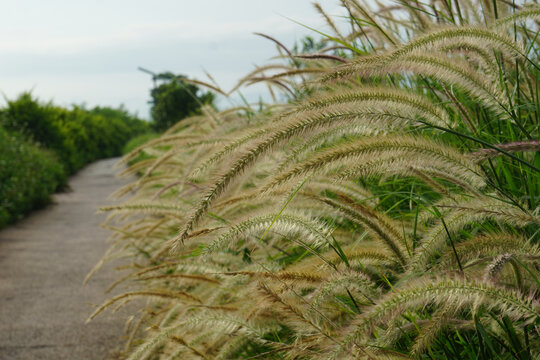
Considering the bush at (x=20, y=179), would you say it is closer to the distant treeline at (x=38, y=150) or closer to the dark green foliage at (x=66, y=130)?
the distant treeline at (x=38, y=150)

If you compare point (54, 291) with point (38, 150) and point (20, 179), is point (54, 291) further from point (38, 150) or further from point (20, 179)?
point (38, 150)

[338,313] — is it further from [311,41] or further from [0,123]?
[0,123]

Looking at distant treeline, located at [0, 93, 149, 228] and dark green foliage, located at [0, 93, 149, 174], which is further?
dark green foliage, located at [0, 93, 149, 174]

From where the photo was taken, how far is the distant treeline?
9289mm

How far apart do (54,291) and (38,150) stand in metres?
8.56

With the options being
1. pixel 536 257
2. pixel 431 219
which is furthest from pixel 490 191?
pixel 536 257

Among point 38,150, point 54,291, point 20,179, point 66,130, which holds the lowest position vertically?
point 54,291

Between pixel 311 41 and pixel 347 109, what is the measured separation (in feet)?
13.3

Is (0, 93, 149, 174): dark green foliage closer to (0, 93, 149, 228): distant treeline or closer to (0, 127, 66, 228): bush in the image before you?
(0, 93, 149, 228): distant treeline

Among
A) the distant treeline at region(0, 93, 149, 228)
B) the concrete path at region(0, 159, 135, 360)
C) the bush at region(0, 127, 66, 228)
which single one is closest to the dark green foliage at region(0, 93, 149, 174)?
the distant treeline at region(0, 93, 149, 228)

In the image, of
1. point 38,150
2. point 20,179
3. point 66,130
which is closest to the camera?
point 20,179

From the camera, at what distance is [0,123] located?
12.6 m

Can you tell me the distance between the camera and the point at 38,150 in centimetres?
1263

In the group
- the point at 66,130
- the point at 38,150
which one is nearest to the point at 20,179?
the point at 38,150
